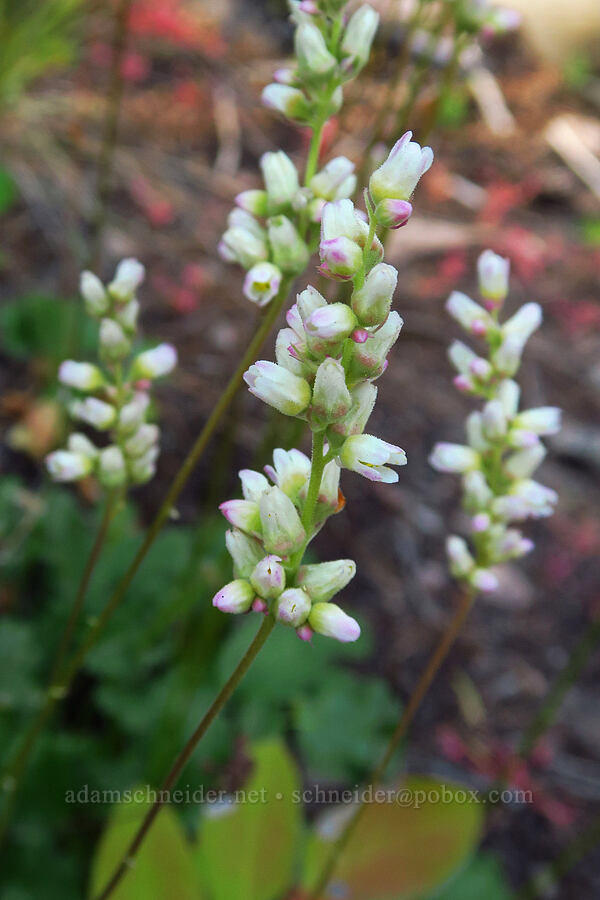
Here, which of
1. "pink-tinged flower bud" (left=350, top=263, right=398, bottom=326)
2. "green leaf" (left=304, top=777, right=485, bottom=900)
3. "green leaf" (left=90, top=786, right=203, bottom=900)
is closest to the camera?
"pink-tinged flower bud" (left=350, top=263, right=398, bottom=326)

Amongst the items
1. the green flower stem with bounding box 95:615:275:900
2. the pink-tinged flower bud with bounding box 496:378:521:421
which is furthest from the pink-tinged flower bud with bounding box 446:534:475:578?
the green flower stem with bounding box 95:615:275:900

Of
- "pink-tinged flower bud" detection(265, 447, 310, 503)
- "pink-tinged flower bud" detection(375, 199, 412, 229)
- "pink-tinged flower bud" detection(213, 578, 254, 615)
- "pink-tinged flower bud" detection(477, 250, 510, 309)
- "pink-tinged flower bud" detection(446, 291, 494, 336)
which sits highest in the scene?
"pink-tinged flower bud" detection(375, 199, 412, 229)

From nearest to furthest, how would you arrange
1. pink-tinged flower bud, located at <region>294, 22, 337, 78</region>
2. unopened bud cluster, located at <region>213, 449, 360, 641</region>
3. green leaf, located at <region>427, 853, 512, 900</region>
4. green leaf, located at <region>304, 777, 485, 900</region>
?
unopened bud cluster, located at <region>213, 449, 360, 641</region>, pink-tinged flower bud, located at <region>294, 22, 337, 78</region>, green leaf, located at <region>304, 777, 485, 900</region>, green leaf, located at <region>427, 853, 512, 900</region>

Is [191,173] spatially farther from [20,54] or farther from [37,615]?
[37,615]

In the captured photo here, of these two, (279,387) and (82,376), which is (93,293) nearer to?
(82,376)

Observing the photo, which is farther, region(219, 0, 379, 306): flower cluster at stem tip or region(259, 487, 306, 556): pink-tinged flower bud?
region(219, 0, 379, 306): flower cluster at stem tip

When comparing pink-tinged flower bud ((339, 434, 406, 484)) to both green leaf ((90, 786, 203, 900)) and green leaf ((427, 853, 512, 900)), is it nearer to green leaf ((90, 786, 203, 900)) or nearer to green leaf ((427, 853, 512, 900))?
green leaf ((90, 786, 203, 900))

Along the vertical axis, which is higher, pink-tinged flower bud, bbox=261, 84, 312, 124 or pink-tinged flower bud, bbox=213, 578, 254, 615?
pink-tinged flower bud, bbox=261, 84, 312, 124

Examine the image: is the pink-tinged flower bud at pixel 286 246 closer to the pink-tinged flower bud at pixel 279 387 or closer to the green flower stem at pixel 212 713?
the pink-tinged flower bud at pixel 279 387
